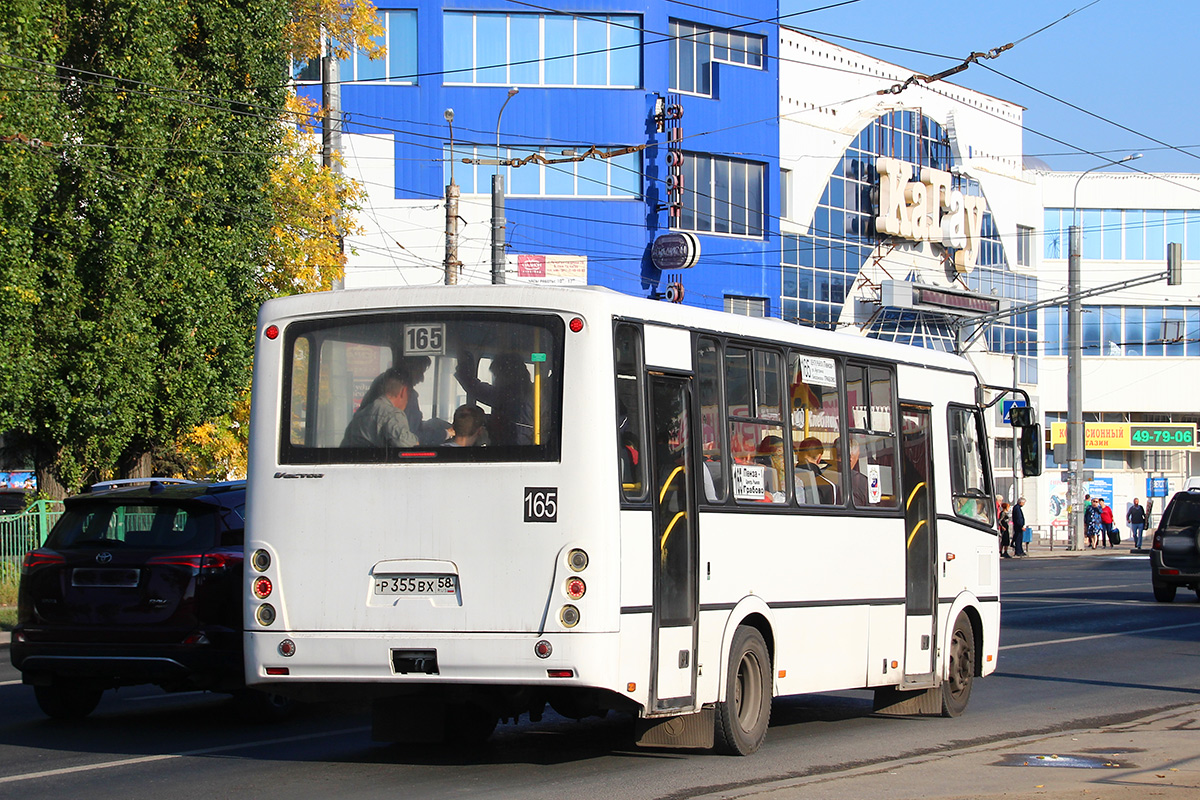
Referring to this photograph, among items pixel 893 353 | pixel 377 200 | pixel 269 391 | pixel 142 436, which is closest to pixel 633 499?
pixel 269 391

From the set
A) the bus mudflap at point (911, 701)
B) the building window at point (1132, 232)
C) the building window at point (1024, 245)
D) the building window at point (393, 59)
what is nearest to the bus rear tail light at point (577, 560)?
the bus mudflap at point (911, 701)

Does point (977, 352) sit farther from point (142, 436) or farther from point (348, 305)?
point (348, 305)

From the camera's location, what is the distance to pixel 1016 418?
14.0 meters

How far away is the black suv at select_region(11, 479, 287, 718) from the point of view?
11078mm

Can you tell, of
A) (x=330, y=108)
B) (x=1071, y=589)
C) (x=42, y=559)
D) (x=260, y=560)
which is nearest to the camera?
(x=260, y=560)

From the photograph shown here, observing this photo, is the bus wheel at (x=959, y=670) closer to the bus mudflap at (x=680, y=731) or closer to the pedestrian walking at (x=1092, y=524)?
the bus mudflap at (x=680, y=731)

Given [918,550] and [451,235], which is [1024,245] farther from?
[918,550]

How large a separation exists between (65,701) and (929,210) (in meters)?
54.1

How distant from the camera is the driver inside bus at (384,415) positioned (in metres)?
9.09

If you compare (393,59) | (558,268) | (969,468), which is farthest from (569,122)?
(969,468)

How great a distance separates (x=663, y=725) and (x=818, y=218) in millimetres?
48572

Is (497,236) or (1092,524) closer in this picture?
(497,236)

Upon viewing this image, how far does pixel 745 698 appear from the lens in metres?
10.2

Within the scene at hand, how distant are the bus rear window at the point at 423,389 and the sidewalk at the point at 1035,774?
233 cm
